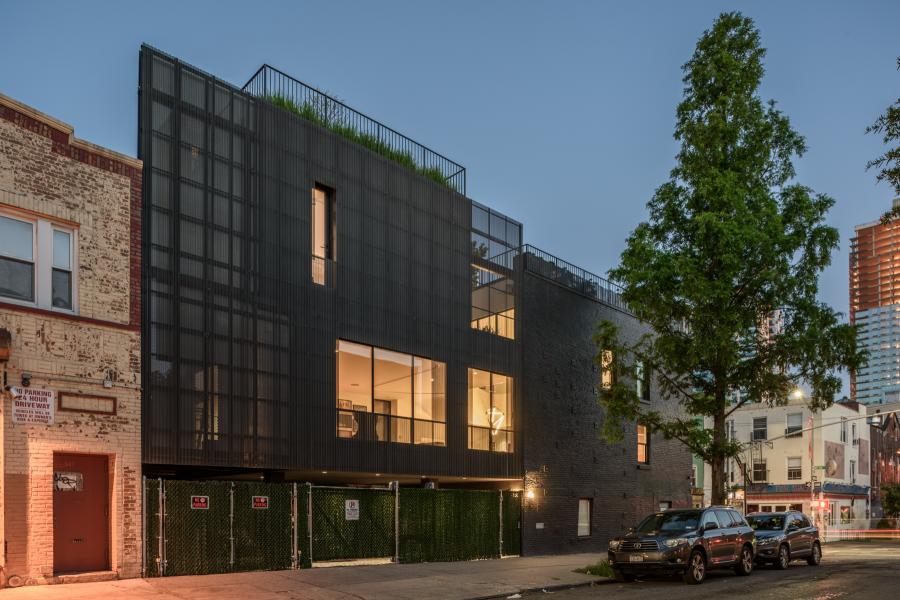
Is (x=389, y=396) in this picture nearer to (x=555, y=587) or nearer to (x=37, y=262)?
(x=555, y=587)

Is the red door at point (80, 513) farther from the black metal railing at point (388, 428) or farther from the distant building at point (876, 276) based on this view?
the distant building at point (876, 276)

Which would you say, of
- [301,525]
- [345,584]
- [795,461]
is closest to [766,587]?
[345,584]

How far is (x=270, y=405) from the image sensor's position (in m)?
19.9

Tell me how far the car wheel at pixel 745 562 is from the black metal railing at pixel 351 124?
Result: 13.5m

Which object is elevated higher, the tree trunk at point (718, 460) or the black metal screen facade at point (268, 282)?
the black metal screen facade at point (268, 282)

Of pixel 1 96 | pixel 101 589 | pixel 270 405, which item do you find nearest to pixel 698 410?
pixel 270 405

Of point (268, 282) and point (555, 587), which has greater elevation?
point (268, 282)

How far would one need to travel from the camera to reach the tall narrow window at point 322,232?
72.3 feet

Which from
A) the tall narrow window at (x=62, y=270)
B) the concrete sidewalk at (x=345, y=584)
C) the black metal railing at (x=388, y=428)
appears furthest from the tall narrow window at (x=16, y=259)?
the black metal railing at (x=388, y=428)

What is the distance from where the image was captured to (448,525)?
79.9 feet

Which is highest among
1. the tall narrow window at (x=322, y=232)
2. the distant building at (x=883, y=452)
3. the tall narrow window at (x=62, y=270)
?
the tall narrow window at (x=322, y=232)

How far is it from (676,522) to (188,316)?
1202cm

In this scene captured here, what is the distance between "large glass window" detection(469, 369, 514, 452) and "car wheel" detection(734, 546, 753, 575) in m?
8.43

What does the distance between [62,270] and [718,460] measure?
59.2 feet
